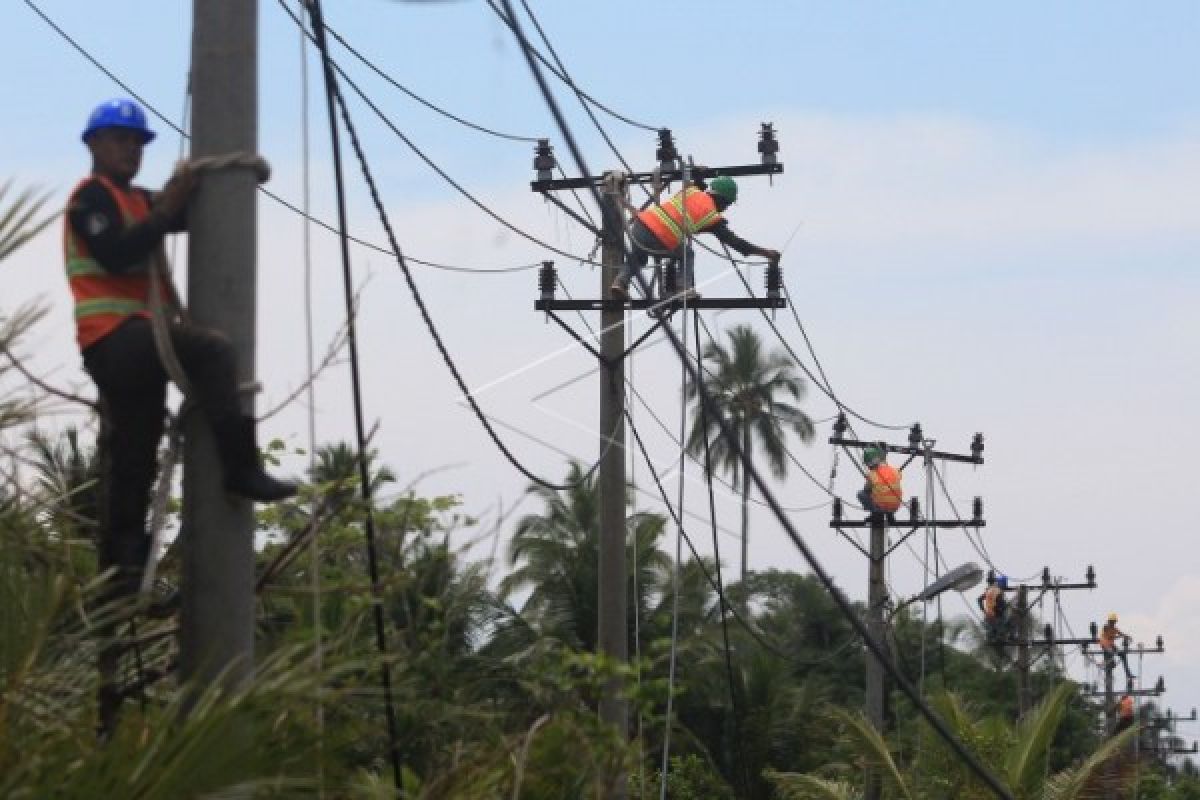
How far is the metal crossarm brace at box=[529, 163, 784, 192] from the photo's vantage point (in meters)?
17.4

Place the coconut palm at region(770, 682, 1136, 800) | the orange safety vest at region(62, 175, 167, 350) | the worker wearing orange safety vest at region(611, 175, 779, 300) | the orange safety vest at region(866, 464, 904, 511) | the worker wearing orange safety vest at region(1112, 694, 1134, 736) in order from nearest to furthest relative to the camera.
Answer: the orange safety vest at region(62, 175, 167, 350) < the worker wearing orange safety vest at region(611, 175, 779, 300) < the coconut palm at region(770, 682, 1136, 800) < the orange safety vest at region(866, 464, 904, 511) < the worker wearing orange safety vest at region(1112, 694, 1134, 736)

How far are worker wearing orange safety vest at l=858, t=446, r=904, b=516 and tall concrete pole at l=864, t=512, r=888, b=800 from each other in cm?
17

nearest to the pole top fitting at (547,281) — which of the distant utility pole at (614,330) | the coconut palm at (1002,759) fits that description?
the distant utility pole at (614,330)

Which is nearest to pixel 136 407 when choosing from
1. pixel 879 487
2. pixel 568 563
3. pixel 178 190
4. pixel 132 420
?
pixel 132 420

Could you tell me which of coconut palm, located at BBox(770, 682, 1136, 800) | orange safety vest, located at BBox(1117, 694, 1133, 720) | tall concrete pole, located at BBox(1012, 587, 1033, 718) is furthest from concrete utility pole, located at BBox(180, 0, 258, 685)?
orange safety vest, located at BBox(1117, 694, 1133, 720)

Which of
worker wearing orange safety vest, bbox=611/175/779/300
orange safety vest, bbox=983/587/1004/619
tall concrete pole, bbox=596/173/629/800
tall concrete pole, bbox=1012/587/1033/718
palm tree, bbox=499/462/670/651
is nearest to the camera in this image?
tall concrete pole, bbox=596/173/629/800

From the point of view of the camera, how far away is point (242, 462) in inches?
245

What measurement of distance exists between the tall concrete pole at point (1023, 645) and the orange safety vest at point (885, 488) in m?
9.57

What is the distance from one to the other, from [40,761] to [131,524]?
5.26 ft

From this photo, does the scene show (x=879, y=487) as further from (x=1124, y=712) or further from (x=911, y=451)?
(x=1124, y=712)

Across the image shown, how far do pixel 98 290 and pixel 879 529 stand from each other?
25.7 metres

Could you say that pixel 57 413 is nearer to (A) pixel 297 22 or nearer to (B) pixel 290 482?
(B) pixel 290 482

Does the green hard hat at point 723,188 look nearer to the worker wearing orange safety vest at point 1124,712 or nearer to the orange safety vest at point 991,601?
the orange safety vest at point 991,601

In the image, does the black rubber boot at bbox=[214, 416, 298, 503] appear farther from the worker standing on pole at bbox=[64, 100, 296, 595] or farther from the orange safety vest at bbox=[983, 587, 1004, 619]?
the orange safety vest at bbox=[983, 587, 1004, 619]
